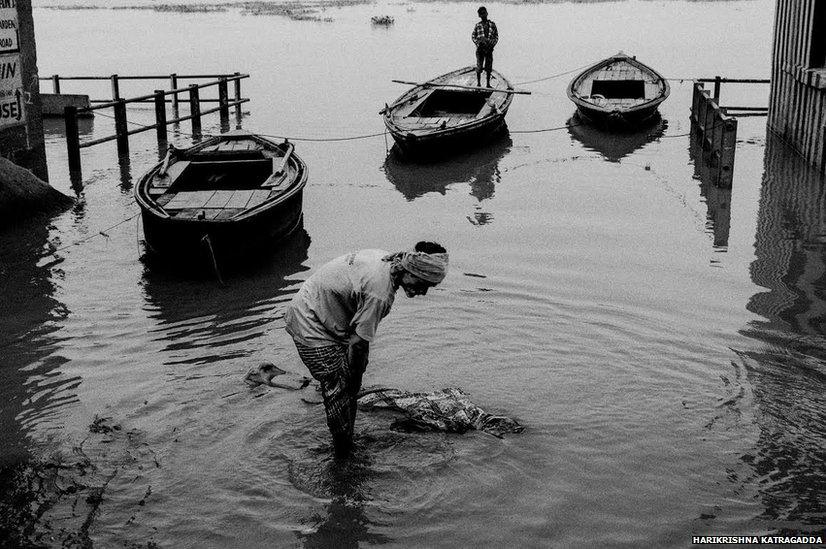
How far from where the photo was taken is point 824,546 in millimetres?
5285

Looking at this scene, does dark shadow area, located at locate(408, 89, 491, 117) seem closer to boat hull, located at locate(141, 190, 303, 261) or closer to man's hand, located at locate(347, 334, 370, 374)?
boat hull, located at locate(141, 190, 303, 261)

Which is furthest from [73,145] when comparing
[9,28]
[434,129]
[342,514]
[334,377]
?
[342,514]

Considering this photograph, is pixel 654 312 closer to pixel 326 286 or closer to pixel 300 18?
pixel 326 286

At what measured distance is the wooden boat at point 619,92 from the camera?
2041 centimetres

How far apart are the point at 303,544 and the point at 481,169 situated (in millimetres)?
12956

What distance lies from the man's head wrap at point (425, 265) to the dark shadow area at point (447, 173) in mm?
9771

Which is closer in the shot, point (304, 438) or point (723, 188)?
point (304, 438)

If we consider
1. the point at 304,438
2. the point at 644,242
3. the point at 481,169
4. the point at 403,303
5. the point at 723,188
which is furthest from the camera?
the point at 481,169

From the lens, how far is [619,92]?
23391 millimetres

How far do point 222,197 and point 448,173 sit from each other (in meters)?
6.40

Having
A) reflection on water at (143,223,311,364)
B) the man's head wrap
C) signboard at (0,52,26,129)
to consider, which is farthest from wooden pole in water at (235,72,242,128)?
the man's head wrap

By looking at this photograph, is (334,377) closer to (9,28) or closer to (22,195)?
(22,195)

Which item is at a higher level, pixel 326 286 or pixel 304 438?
pixel 326 286

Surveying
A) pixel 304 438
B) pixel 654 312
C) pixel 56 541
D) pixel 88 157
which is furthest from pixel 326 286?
pixel 88 157
